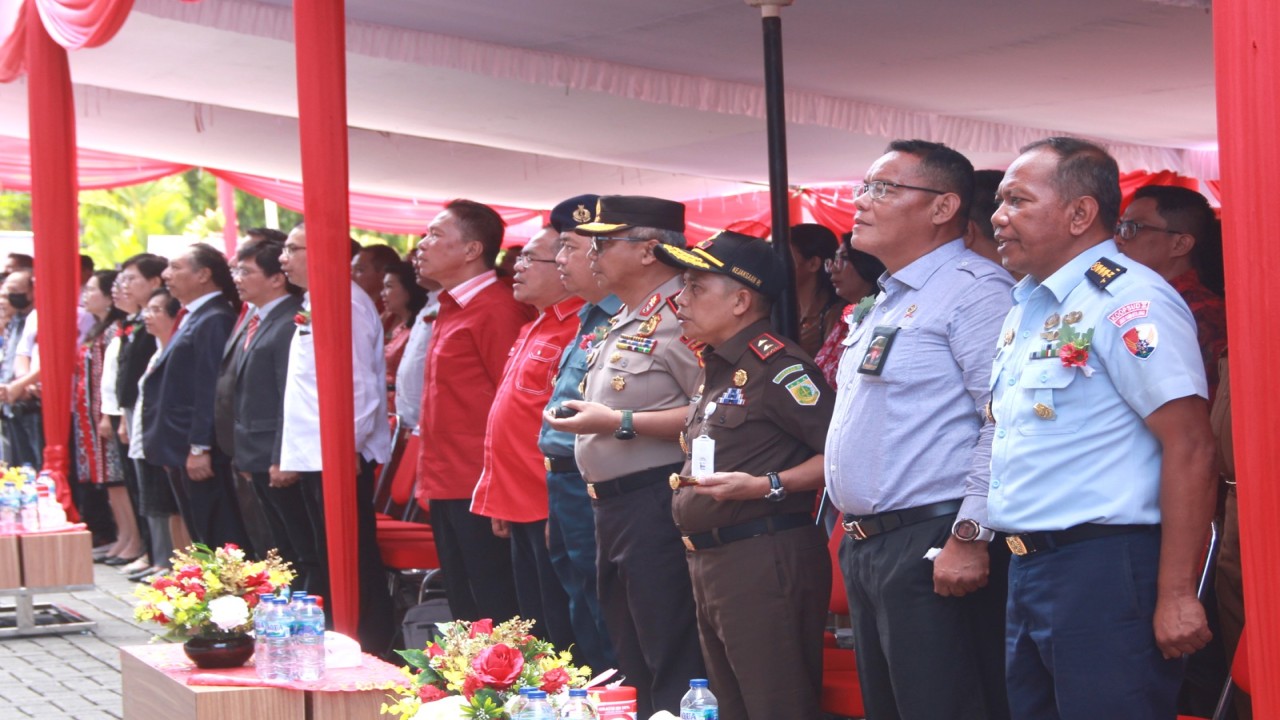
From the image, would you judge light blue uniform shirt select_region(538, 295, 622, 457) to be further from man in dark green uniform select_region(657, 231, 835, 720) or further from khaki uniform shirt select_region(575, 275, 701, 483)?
man in dark green uniform select_region(657, 231, 835, 720)

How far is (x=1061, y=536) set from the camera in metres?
2.68

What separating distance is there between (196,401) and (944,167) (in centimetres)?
489

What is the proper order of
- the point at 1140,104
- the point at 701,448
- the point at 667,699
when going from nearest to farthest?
1. the point at 701,448
2. the point at 667,699
3. the point at 1140,104

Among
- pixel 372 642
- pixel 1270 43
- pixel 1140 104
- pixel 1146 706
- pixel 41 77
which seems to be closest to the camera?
pixel 1270 43

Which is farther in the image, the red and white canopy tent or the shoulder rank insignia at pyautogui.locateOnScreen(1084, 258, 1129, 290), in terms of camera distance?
the shoulder rank insignia at pyautogui.locateOnScreen(1084, 258, 1129, 290)

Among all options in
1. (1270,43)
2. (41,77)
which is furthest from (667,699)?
(41,77)

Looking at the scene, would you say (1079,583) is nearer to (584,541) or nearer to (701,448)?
(701,448)

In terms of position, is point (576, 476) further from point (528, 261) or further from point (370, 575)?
point (370, 575)

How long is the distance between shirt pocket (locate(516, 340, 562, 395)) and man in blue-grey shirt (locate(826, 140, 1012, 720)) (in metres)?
1.68

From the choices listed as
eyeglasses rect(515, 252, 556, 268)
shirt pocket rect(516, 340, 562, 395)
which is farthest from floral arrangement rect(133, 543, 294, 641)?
eyeglasses rect(515, 252, 556, 268)

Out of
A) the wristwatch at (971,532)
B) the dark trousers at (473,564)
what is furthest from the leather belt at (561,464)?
the wristwatch at (971,532)

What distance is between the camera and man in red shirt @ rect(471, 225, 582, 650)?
4.78m

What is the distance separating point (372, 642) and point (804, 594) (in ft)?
8.80

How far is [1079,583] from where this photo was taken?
104 inches
